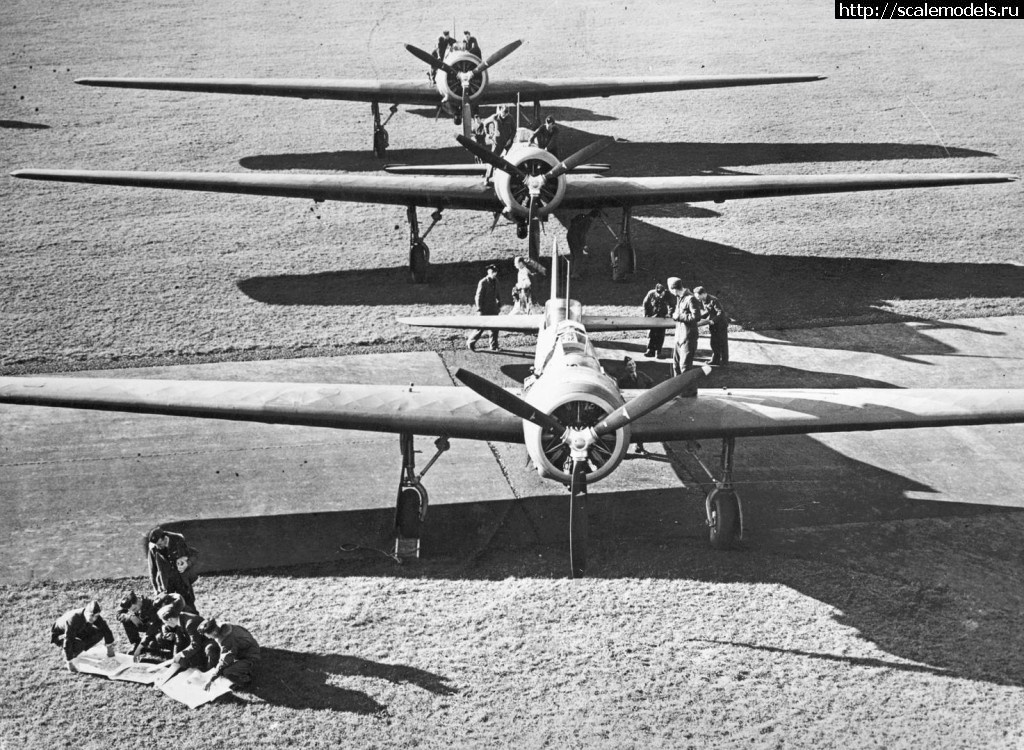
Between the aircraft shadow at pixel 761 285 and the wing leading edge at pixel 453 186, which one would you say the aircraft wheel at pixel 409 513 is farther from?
the wing leading edge at pixel 453 186

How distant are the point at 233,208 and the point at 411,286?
8589mm

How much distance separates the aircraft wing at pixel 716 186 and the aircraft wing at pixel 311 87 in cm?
1123

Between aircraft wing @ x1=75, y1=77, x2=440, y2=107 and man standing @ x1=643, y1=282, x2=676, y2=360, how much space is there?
51.3 feet

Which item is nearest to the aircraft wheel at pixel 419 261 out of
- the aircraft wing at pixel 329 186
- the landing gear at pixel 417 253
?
the landing gear at pixel 417 253

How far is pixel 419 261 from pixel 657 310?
708 cm

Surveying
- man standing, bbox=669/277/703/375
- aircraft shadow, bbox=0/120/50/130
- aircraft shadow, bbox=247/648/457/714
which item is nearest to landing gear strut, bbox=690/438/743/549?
man standing, bbox=669/277/703/375

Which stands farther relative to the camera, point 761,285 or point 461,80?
point 461,80

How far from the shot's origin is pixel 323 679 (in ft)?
47.4

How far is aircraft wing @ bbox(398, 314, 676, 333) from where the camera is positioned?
20094 mm

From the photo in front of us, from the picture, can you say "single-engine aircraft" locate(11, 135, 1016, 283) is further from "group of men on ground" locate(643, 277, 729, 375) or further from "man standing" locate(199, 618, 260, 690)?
"man standing" locate(199, 618, 260, 690)

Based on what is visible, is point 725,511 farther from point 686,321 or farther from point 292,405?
point 292,405

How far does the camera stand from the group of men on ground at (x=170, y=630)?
14258mm

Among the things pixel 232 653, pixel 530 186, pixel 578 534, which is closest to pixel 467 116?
pixel 530 186

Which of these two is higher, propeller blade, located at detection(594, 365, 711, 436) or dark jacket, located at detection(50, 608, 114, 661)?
propeller blade, located at detection(594, 365, 711, 436)
